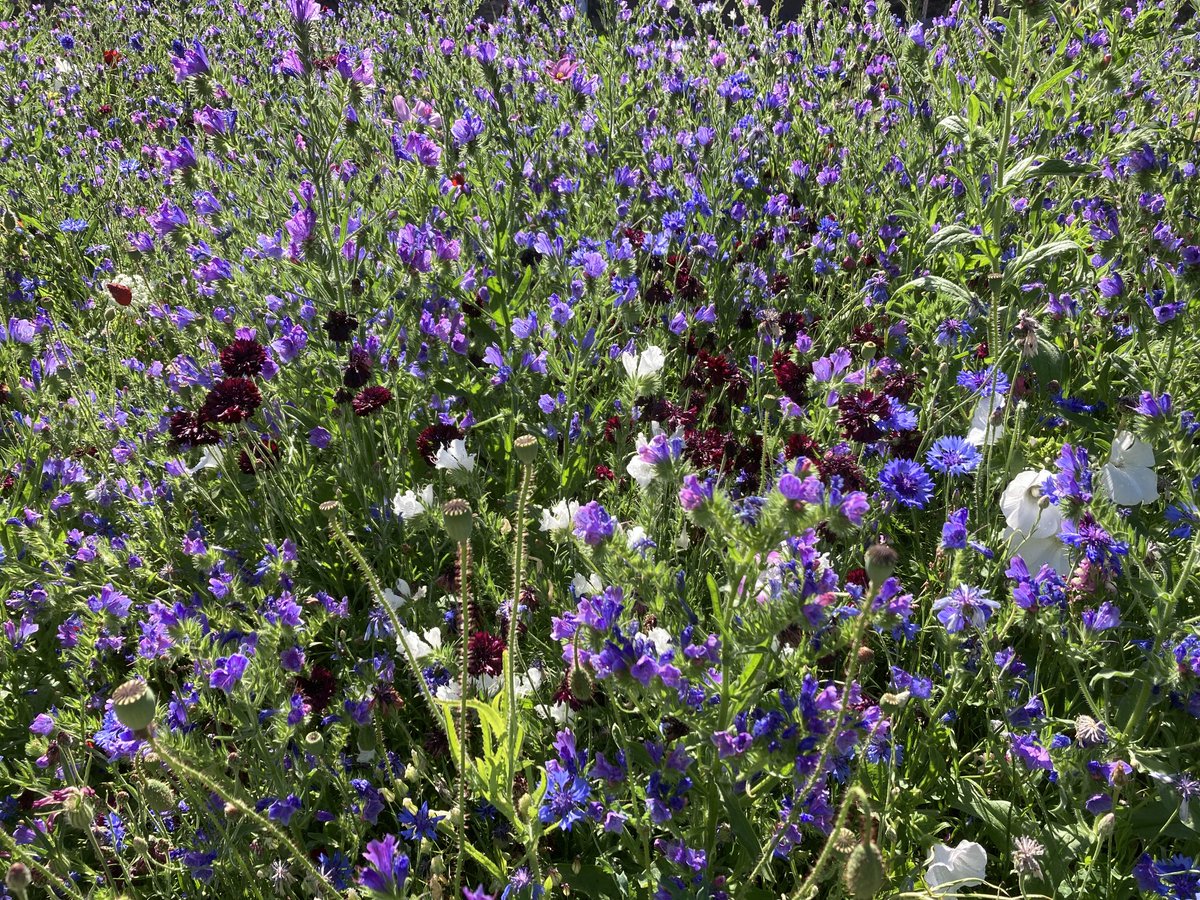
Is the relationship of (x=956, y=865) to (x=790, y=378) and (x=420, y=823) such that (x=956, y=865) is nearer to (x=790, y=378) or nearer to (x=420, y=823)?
(x=420, y=823)

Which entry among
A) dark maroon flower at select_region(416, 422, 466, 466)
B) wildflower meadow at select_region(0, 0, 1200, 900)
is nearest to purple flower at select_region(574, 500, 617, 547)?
wildflower meadow at select_region(0, 0, 1200, 900)

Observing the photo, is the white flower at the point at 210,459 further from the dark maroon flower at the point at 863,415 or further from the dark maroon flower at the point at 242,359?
the dark maroon flower at the point at 863,415

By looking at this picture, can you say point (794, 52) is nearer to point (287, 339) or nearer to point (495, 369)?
point (495, 369)

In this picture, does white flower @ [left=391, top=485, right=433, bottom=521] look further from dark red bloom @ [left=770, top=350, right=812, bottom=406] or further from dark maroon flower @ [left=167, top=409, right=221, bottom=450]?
dark red bloom @ [left=770, top=350, right=812, bottom=406]

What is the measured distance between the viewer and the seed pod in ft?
3.07

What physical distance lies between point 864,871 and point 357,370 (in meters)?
1.56

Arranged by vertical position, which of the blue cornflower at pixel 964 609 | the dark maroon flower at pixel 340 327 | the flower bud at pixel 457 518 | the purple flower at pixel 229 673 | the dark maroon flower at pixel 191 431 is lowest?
the blue cornflower at pixel 964 609

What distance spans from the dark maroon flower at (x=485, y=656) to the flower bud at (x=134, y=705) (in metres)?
0.57

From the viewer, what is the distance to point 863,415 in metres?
1.66

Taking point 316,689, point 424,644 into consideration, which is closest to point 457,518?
point 424,644

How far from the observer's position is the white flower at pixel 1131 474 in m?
1.62

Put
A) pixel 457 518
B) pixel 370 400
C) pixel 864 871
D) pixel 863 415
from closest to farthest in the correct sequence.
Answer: pixel 864 871 < pixel 457 518 < pixel 863 415 < pixel 370 400

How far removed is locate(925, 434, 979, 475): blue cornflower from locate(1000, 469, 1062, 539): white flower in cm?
12

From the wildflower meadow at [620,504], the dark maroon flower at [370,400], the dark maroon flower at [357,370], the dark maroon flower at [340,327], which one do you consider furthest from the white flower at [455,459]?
the dark maroon flower at [340,327]
